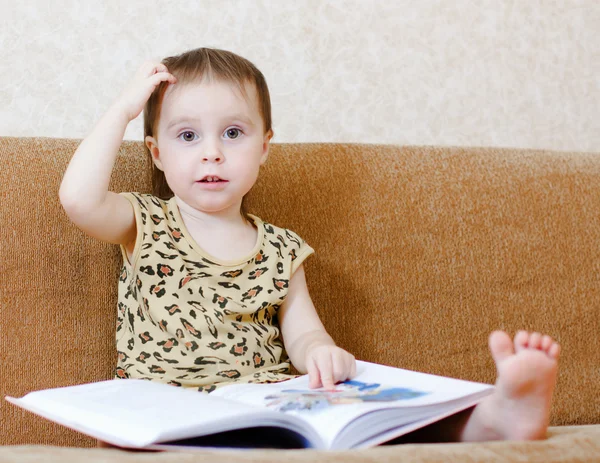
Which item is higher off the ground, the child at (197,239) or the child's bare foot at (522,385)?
the child at (197,239)

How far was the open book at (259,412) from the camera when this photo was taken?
0.73 m

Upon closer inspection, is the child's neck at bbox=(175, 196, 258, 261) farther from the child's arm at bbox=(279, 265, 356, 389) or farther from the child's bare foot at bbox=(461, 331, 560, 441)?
the child's bare foot at bbox=(461, 331, 560, 441)

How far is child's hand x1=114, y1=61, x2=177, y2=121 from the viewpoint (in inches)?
44.4

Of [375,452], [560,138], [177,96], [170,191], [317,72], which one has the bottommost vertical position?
[375,452]

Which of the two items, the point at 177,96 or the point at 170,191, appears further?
the point at 170,191

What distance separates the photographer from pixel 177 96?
117 cm

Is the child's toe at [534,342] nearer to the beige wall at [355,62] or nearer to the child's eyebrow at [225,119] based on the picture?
the child's eyebrow at [225,119]

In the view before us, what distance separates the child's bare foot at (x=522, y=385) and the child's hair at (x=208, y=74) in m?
0.62

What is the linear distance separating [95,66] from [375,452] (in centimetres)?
126

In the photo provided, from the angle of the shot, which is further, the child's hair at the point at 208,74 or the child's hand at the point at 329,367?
the child's hair at the point at 208,74

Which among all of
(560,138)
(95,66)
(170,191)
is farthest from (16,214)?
(560,138)

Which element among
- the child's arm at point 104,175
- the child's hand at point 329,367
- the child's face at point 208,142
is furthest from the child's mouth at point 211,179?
the child's hand at point 329,367

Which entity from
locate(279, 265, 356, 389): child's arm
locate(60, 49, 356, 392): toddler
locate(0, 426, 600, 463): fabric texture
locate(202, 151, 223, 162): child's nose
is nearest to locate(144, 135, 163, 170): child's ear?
locate(60, 49, 356, 392): toddler

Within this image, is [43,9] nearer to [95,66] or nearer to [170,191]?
[95,66]
